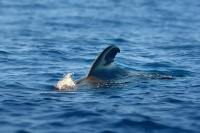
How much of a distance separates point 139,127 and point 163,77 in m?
5.81

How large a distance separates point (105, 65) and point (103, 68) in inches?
5.3

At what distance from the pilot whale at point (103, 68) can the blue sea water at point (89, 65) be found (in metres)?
0.65

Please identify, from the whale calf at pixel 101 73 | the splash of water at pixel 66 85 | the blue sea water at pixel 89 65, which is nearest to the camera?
the blue sea water at pixel 89 65

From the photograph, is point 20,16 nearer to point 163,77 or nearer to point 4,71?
point 4,71

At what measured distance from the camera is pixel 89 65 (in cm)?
2130

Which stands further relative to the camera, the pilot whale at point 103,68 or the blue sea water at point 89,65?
the pilot whale at point 103,68

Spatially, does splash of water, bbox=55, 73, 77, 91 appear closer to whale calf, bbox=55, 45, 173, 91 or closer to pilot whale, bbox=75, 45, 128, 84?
whale calf, bbox=55, 45, 173, 91

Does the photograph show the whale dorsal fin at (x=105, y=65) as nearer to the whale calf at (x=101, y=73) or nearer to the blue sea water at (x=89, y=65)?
the whale calf at (x=101, y=73)

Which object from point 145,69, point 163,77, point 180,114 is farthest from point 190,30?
point 180,114

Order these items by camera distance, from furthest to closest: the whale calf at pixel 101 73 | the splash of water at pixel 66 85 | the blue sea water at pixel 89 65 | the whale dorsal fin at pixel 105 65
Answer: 1. the whale dorsal fin at pixel 105 65
2. the whale calf at pixel 101 73
3. the splash of water at pixel 66 85
4. the blue sea water at pixel 89 65

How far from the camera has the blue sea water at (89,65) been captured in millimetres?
12227

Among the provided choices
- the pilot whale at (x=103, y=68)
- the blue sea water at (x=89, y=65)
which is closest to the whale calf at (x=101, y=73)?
the pilot whale at (x=103, y=68)

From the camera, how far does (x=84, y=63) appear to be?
21.7m

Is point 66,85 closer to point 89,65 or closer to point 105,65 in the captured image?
point 105,65
